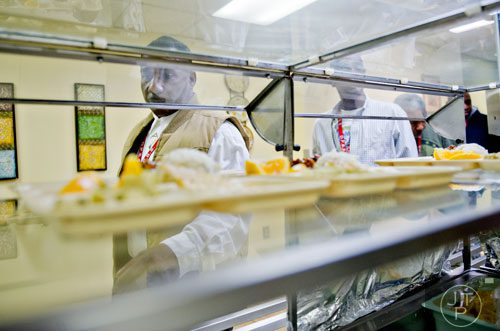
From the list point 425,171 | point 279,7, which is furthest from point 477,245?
point 279,7

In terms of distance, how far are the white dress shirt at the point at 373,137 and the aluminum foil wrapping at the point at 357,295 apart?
1.09 metres

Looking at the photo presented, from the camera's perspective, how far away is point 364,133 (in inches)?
92.0

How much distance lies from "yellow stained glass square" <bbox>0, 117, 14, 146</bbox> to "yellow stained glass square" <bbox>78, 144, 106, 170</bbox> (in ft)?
1.87

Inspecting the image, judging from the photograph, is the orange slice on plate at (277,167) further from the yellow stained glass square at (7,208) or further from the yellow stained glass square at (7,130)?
the yellow stained glass square at (7,130)

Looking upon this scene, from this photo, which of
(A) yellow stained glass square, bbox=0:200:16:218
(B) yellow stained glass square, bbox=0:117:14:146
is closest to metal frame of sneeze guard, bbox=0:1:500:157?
(A) yellow stained glass square, bbox=0:200:16:218

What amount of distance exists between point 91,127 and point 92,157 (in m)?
0.29

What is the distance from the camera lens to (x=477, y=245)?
1.63 m

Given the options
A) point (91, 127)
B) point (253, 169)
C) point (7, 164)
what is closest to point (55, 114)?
point (91, 127)

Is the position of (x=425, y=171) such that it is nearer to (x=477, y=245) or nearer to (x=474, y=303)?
(x=474, y=303)

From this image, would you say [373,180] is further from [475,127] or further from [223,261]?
[475,127]

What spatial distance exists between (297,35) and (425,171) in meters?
0.67

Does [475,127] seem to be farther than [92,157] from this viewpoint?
No

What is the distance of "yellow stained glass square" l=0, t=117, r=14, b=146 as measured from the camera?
347 cm

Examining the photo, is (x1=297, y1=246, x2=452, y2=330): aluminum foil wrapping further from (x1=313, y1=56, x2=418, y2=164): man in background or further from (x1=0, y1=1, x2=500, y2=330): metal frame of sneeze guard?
(x1=313, y1=56, x2=418, y2=164): man in background
